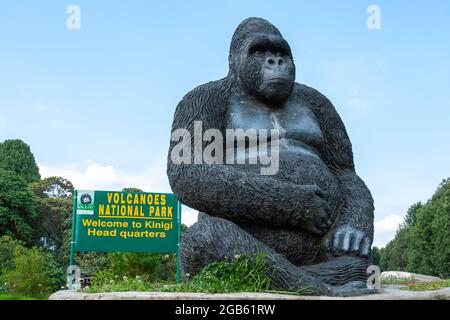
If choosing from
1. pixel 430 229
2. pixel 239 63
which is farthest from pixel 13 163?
pixel 239 63

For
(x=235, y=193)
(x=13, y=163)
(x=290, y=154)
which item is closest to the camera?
(x=235, y=193)

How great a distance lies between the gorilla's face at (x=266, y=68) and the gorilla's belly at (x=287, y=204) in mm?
470

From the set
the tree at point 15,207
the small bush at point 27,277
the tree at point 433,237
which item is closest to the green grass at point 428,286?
the small bush at point 27,277

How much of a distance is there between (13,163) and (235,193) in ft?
90.8

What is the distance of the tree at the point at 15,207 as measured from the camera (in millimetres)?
25172

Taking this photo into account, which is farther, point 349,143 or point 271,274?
point 349,143

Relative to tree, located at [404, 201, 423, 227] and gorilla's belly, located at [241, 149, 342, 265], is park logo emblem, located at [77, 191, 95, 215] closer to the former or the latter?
gorilla's belly, located at [241, 149, 342, 265]

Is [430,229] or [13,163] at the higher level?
[13,163]

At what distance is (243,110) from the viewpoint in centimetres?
420

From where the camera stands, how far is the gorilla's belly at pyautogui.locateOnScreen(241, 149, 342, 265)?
12.6 feet

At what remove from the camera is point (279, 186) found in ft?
12.2

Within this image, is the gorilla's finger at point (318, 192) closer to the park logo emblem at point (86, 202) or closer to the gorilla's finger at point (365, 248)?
the gorilla's finger at point (365, 248)

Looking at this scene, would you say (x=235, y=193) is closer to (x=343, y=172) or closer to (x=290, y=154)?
(x=290, y=154)
